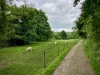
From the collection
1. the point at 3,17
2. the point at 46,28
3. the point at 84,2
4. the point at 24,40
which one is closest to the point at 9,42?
the point at 24,40

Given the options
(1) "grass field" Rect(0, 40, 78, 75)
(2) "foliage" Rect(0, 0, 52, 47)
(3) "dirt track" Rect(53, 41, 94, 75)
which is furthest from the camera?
(2) "foliage" Rect(0, 0, 52, 47)

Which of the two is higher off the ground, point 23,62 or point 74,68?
point 74,68

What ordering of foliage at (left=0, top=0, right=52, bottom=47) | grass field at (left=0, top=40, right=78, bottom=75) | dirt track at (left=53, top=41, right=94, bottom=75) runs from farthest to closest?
foliage at (left=0, top=0, right=52, bottom=47) → grass field at (left=0, top=40, right=78, bottom=75) → dirt track at (left=53, top=41, right=94, bottom=75)

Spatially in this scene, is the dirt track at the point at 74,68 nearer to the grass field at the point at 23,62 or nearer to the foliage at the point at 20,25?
the grass field at the point at 23,62

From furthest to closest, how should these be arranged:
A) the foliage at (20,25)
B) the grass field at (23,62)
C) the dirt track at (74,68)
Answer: the foliage at (20,25) < the grass field at (23,62) < the dirt track at (74,68)

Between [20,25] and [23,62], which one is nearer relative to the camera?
[23,62]

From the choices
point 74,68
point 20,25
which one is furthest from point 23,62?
point 20,25

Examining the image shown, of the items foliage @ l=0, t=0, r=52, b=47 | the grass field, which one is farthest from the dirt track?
foliage @ l=0, t=0, r=52, b=47

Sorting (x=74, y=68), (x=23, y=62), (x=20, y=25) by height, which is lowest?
(x=23, y=62)

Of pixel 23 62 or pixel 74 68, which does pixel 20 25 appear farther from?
pixel 74 68

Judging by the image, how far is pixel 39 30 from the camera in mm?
59438

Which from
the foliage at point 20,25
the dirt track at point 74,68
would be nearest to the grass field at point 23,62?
the dirt track at point 74,68

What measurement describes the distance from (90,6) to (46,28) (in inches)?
2136

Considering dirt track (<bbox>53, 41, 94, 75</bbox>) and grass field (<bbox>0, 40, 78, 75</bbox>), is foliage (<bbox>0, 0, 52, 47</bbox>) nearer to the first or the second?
grass field (<bbox>0, 40, 78, 75</bbox>)
